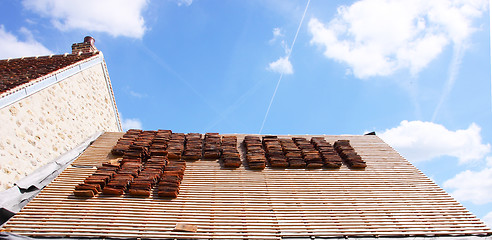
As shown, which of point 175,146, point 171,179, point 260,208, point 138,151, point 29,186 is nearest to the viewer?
point 260,208

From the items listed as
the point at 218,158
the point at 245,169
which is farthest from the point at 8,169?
the point at 245,169

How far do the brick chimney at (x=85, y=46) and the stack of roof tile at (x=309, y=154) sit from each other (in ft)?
29.8

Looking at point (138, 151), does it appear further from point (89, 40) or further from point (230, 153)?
point (89, 40)

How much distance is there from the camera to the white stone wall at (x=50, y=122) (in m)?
6.56

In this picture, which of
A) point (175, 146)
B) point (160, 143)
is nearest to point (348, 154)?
point (175, 146)

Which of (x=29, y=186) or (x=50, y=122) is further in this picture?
(x=50, y=122)

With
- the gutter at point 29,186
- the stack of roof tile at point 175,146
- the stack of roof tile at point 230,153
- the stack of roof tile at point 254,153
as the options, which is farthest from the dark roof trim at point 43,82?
the stack of roof tile at point 254,153

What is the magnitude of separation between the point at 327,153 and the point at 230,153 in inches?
111

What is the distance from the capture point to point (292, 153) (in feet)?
27.8

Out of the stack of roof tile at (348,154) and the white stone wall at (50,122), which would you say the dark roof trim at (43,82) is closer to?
the white stone wall at (50,122)

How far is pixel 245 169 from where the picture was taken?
782 centimetres

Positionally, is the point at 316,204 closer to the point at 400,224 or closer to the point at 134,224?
the point at 400,224

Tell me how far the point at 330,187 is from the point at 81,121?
8066mm

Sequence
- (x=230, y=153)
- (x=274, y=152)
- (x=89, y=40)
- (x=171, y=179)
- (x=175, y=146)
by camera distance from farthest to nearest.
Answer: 1. (x=89, y=40)
2. (x=175, y=146)
3. (x=274, y=152)
4. (x=230, y=153)
5. (x=171, y=179)
